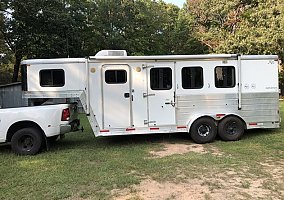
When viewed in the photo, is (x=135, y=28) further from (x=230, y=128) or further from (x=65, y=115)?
(x=65, y=115)

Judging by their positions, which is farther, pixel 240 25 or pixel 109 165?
pixel 240 25

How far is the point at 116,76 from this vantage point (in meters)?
9.17

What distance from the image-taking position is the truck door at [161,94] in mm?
9266

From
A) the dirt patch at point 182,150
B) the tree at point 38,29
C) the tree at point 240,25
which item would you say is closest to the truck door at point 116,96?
the dirt patch at point 182,150

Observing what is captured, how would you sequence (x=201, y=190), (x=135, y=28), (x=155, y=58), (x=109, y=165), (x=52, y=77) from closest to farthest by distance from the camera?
(x=201, y=190), (x=109, y=165), (x=52, y=77), (x=155, y=58), (x=135, y=28)

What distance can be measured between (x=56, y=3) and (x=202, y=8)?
51.0 feet

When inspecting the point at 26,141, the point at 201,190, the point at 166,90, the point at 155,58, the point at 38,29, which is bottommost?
the point at 201,190

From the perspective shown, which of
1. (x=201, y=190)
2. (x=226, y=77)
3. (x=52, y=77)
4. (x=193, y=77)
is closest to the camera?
(x=201, y=190)

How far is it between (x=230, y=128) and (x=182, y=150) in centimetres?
184

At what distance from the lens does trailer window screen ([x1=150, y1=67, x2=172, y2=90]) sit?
9289 millimetres

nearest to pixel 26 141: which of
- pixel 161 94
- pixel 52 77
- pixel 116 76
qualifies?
pixel 52 77

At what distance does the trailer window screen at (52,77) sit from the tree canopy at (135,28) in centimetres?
1544

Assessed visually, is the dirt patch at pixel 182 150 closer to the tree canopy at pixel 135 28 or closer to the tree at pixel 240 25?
the tree canopy at pixel 135 28

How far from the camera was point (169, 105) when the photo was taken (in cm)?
932
